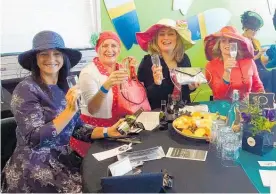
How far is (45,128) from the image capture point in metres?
1.43

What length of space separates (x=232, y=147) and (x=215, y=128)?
0.46 ft

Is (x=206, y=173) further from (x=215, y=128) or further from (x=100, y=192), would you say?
(x=100, y=192)

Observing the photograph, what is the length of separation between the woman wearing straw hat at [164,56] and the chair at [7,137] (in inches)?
41.2

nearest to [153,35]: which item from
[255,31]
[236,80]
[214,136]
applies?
[236,80]

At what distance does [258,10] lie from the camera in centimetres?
347

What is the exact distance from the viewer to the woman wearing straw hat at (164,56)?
2.33 meters

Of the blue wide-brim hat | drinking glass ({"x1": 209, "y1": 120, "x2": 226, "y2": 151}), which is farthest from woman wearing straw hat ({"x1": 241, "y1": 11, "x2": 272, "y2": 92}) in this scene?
the blue wide-brim hat

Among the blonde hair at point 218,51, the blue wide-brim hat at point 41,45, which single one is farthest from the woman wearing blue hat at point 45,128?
the blonde hair at point 218,51

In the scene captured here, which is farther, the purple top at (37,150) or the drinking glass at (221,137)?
the purple top at (37,150)

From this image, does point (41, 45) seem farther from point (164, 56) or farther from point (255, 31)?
point (255, 31)

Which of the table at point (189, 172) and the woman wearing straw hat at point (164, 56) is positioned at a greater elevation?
the woman wearing straw hat at point (164, 56)

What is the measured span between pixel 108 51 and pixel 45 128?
0.85 meters

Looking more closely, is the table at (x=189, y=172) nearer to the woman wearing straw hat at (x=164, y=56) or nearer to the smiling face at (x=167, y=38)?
the woman wearing straw hat at (x=164, y=56)

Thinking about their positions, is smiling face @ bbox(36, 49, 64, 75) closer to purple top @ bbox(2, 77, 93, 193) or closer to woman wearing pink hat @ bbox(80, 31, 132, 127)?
purple top @ bbox(2, 77, 93, 193)
